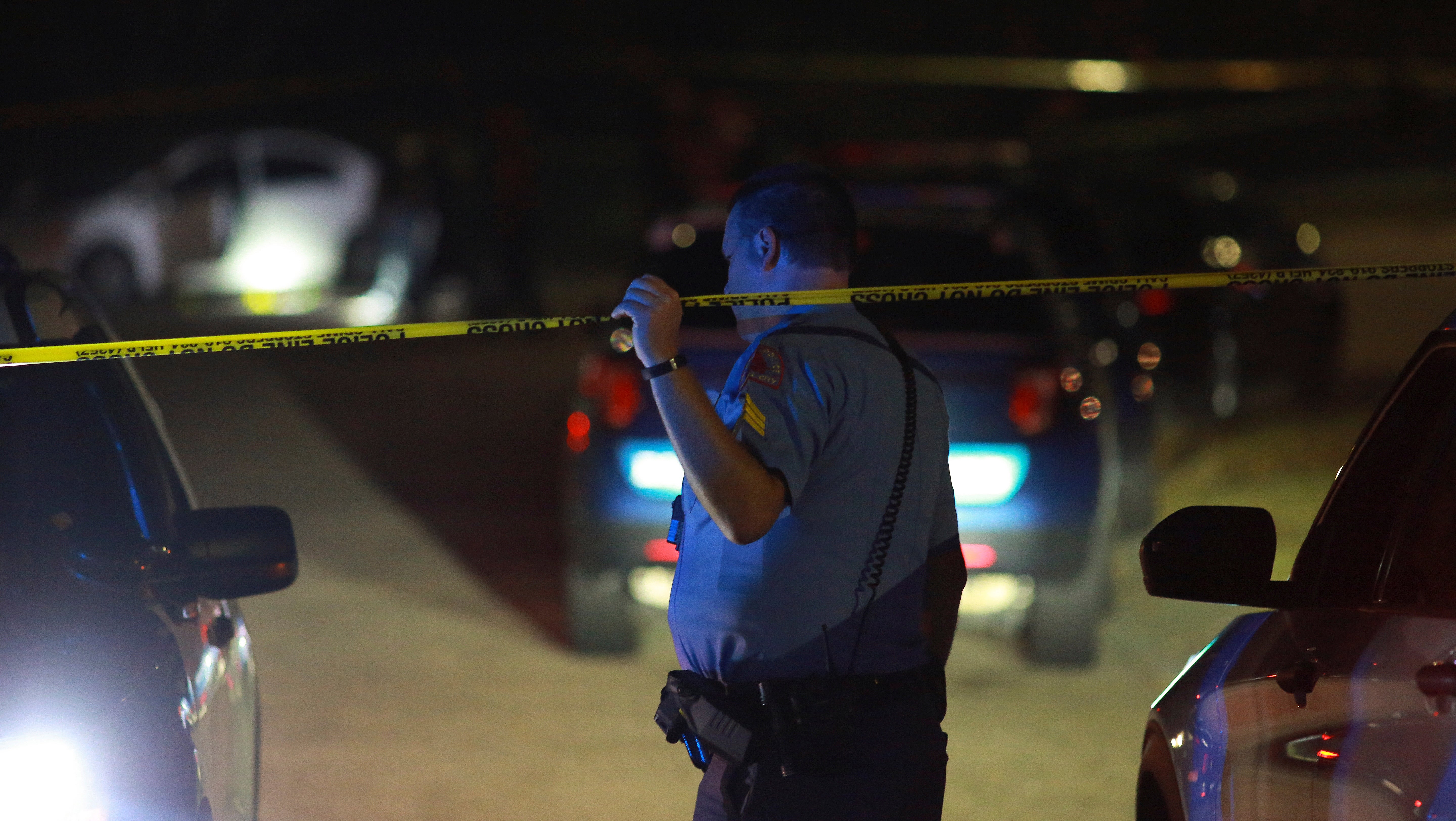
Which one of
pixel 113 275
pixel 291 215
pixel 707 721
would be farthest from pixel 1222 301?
pixel 113 275

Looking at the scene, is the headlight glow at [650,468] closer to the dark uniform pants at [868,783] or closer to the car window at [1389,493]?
the dark uniform pants at [868,783]

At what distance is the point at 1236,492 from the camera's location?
30.7 feet

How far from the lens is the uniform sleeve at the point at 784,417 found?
241cm

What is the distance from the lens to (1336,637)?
2.41 metres

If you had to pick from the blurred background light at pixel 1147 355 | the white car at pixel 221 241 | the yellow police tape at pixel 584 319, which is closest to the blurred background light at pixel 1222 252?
the blurred background light at pixel 1147 355

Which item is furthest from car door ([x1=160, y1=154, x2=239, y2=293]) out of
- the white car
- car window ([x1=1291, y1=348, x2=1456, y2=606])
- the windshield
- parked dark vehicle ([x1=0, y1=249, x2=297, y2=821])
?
car window ([x1=1291, y1=348, x2=1456, y2=606])

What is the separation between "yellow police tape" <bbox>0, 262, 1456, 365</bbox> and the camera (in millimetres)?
2955

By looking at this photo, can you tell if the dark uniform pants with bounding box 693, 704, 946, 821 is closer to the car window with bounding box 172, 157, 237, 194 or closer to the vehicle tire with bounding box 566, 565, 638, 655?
the vehicle tire with bounding box 566, 565, 638, 655

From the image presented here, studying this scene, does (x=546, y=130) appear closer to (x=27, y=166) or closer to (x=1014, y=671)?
(x=27, y=166)

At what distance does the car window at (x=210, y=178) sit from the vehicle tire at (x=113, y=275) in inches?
39.9

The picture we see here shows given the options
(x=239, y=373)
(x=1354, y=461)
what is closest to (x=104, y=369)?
(x=1354, y=461)

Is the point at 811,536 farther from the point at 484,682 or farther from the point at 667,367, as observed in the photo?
the point at 484,682

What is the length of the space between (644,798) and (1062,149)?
24963 millimetres

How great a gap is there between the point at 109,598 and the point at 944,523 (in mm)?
1535
